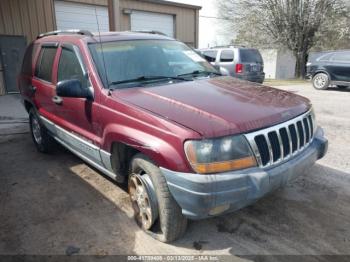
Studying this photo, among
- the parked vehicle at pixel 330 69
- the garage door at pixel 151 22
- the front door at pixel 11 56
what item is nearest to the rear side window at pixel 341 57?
the parked vehicle at pixel 330 69

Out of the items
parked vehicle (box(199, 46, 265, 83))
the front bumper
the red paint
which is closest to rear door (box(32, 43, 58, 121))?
the red paint

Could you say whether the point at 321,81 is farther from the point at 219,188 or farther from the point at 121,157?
the point at 219,188

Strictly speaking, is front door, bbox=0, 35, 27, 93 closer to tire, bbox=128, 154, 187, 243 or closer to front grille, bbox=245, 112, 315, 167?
tire, bbox=128, 154, 187, 243

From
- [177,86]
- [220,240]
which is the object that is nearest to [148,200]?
[220,240]

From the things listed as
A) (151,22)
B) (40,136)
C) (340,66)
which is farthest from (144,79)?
(151,22)

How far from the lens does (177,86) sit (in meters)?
3.30

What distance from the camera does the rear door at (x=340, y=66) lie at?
40.2ft

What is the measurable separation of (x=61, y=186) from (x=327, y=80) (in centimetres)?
1221

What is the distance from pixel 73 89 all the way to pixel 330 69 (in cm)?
1230

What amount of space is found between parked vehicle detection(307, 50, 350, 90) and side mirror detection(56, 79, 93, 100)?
11.8 metres

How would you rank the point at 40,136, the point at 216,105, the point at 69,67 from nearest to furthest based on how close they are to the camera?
the point at 216,105, the point at 69,67, the point at 40,136

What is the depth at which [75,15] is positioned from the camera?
13.9 meters

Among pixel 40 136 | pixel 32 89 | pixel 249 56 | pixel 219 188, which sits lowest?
pixel 40 136

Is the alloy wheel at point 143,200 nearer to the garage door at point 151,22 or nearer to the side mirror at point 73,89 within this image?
the side mirror at point 73,89
